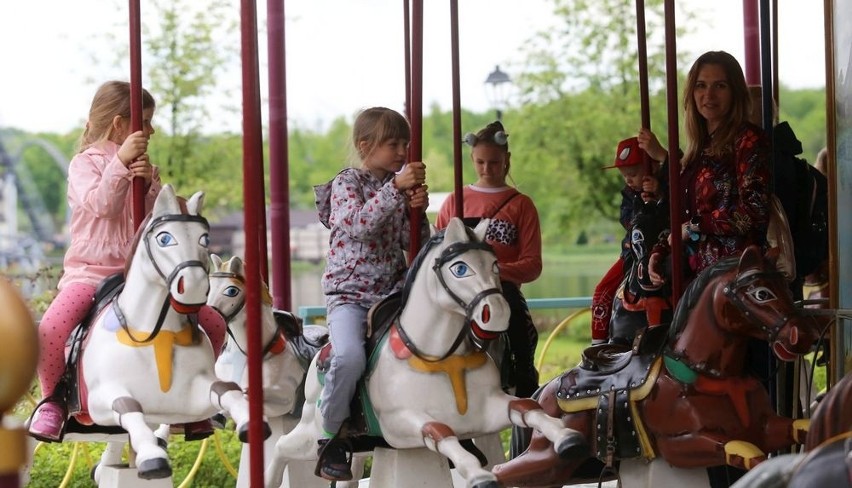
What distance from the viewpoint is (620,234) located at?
19719 millimetres

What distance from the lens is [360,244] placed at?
15.6 feet

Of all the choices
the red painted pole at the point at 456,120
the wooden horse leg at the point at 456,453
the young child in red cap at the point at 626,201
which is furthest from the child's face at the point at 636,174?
the wooden horse leg at the point at 456,453

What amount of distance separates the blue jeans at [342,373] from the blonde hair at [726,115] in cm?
146

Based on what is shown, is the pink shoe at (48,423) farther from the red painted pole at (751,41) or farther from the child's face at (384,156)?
the red painted pole at (751,41)

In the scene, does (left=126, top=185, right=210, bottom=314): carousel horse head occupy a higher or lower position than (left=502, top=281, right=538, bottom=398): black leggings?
higher

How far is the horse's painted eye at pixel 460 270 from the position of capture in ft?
13.7

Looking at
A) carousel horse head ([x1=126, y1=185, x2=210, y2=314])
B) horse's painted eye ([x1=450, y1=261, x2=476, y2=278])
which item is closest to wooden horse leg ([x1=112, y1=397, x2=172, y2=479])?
carousel horse head ([x1=126, y1=185, x2=210, y2=314])

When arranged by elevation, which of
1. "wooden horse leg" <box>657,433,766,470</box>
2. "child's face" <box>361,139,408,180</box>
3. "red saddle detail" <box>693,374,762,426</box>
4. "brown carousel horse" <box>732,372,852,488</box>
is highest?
"child's face" <box>361,139,408,180</box>

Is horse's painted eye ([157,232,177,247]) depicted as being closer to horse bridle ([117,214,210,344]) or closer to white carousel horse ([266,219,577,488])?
horse bridle ([117,214,210,344])

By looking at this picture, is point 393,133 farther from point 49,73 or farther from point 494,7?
point 494,7

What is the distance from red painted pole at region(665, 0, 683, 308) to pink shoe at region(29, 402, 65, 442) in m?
2.26

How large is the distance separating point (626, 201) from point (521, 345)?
0.74 m

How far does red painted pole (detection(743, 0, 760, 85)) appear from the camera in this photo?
23.8ft

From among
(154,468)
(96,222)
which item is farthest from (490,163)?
(154,468)
